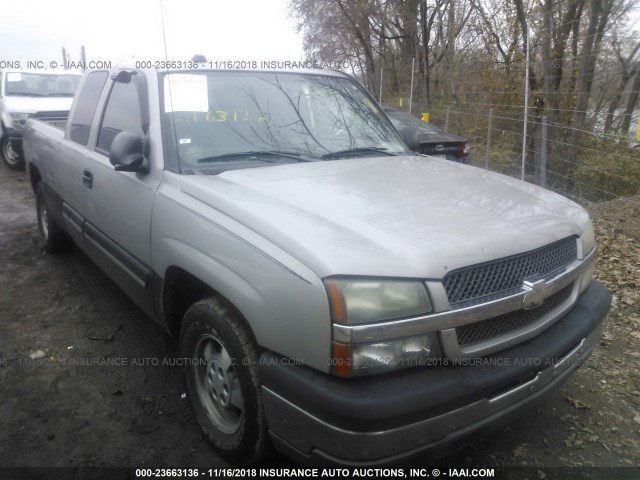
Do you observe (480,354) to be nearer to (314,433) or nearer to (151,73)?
(314,433)

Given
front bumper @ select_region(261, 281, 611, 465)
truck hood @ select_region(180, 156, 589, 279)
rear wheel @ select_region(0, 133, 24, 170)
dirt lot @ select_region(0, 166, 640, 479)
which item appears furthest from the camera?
rear wheel @ select_region(0, 133, 24, 170)

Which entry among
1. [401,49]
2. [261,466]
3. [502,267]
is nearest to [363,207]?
[502,267]

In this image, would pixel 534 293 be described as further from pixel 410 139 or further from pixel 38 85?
pixel 38 85

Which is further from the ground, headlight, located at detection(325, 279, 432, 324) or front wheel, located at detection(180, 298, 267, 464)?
headlight, located at detection(325, 279, 432, 324)

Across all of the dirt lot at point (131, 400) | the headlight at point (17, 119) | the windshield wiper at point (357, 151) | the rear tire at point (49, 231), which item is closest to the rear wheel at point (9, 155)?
the headlight at point (17, 119)

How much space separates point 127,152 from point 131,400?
1419 millimetres

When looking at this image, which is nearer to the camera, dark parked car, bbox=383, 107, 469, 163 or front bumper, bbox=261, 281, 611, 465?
front bumper, bbox=261, 281, 611, 465

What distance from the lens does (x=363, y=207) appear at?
2.43 meters

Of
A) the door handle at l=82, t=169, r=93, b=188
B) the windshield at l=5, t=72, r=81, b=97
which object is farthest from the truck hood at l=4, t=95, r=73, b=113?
the door handle at l=82, t=169, r=93, b=188

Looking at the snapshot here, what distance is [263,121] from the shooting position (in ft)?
10.7

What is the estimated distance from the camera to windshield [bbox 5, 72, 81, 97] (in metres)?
10.3

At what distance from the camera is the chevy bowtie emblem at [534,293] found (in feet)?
7.18

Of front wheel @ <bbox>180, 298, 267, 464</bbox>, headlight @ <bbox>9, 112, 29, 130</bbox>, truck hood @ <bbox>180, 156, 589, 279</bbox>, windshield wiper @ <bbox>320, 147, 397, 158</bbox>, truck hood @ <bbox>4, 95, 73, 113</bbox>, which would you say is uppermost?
truck hood @ <bbox>4, 95, 73, 113</bbox>

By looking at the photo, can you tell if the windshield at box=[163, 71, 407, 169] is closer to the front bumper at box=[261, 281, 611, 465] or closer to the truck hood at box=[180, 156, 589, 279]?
the truck hood at box=[180, 156, 589, 279]
